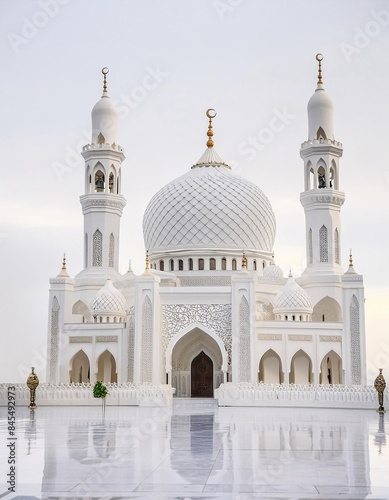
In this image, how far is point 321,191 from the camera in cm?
2131

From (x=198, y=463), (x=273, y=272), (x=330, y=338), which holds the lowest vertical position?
(x=198, y=463)

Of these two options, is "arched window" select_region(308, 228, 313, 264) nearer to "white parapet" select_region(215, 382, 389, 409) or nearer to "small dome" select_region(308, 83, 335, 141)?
"small dome" select_region(308, 83, 335, 141)

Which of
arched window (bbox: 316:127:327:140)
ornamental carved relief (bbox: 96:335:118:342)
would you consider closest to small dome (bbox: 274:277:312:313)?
ornamental carved relief (bbox: 96:335:118:342)

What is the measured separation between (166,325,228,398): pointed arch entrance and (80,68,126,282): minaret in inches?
132

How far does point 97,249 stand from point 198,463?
16.9 m

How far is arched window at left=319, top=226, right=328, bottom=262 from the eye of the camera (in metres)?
21.3

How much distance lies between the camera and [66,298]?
2073 centimetres

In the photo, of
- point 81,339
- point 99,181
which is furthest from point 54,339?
point 99,181

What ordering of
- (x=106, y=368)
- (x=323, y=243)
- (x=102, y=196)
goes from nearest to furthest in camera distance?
(x=106, y=368), (x=323, y=243), (x=102, y=196)

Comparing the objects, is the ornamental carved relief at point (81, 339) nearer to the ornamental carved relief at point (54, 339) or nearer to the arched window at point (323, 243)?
the ornamental carved relief at point (54, 339)

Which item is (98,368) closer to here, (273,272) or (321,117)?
(273,272)

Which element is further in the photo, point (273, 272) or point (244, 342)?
point (273, 272)

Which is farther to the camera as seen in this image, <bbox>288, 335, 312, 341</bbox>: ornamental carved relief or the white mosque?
<bbox>288, 335, 312, 341</bbox>: ornamental carved relief

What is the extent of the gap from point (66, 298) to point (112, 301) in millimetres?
1435
